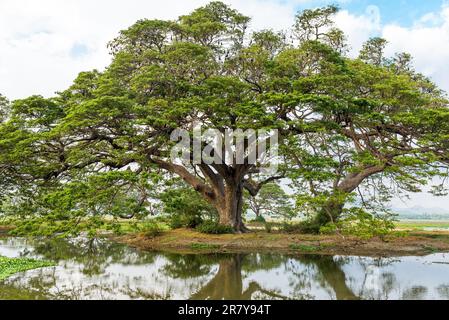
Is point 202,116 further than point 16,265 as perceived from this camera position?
Yes

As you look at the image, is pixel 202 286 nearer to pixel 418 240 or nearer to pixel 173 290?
pixel 173 290

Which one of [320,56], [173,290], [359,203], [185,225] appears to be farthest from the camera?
[185,225]

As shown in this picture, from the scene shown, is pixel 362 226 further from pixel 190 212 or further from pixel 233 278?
pixel 190 212

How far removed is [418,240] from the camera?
1555cm

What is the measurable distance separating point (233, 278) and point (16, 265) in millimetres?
5502

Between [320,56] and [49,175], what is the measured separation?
10.6 m

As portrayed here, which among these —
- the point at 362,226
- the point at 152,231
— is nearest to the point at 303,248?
the point at 362,226

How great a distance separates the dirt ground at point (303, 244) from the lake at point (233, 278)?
121 centimetres

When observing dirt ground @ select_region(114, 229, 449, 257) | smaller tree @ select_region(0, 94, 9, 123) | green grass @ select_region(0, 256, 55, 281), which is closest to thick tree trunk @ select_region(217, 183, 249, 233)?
dirt ground @ select_region(114, 229, 449, 257)

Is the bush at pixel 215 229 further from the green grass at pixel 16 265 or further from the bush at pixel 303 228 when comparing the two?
the green grass at pixel 16 265

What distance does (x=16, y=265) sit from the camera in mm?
10273

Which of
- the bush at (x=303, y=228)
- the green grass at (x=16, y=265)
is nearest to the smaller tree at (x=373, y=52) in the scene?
the bush at (x=303, y=228)

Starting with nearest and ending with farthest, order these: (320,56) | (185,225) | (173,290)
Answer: (173,290) < (320,56) < (185,225)
